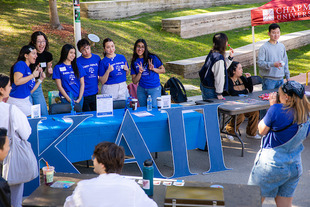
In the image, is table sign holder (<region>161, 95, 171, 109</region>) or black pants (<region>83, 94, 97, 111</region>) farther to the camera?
black pants (<region>83, 94, 97, 111</region>)

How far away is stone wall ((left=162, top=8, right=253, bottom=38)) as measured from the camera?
14.2m

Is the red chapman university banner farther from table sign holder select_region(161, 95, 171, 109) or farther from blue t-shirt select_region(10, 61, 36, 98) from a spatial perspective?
blue t-shirt select_region(10, 61, 36, 98)

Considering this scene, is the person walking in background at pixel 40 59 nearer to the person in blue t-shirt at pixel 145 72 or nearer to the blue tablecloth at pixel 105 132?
the blue tablecloth at pixel 105 132

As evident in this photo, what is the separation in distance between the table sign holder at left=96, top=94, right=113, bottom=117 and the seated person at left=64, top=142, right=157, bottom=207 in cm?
298

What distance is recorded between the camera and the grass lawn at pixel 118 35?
1063cm

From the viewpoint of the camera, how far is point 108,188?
104 inches

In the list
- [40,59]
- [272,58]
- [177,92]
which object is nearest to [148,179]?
[40,59]

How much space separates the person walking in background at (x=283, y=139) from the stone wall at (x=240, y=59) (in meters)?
7.40

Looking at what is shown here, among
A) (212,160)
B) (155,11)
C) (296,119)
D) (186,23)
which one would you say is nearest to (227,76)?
(212,160)

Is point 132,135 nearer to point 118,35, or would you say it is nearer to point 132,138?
point 132,138

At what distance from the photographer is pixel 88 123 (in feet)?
17.8

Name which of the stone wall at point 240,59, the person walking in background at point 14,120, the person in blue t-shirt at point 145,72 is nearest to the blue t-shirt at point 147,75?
the person in blue t-shirt at point 145,72

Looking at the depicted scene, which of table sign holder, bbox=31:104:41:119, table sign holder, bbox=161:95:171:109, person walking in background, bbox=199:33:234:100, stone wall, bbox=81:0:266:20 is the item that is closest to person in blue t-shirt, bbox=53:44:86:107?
table sign holder, bbox=31:104:41:119

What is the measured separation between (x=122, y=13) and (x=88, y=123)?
1014 centimetres
